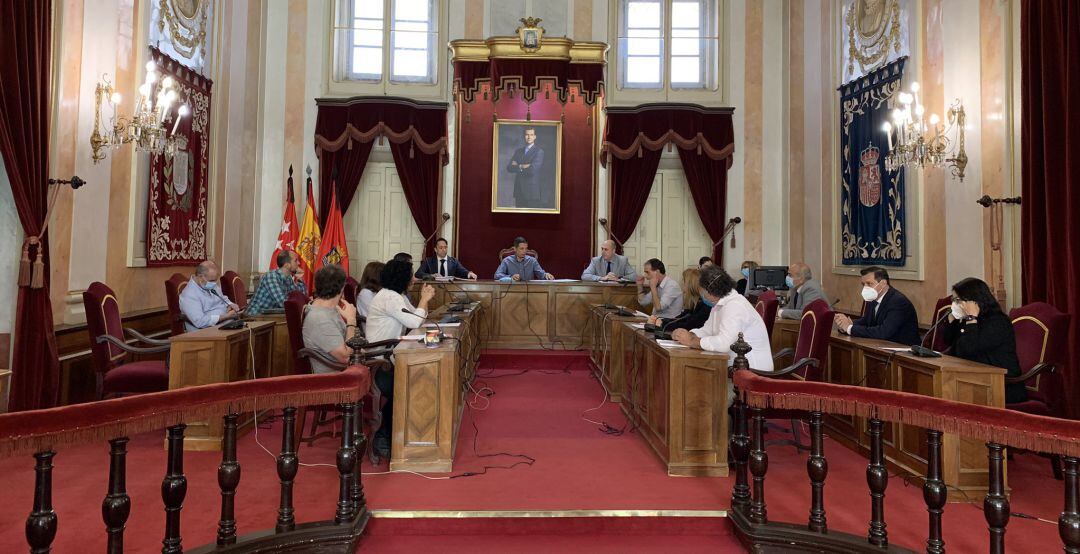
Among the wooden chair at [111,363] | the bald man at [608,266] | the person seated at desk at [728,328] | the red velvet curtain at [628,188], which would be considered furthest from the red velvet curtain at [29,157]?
the red velvet curtain at [628,188]

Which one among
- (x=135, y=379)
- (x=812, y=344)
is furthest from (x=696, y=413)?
(x=135, y=379)

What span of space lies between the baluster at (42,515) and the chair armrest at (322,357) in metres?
2.00

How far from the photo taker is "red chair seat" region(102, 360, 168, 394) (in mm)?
4426

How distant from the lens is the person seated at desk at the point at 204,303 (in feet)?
17.2

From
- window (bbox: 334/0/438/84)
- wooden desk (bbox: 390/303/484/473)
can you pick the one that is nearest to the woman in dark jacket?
wooden desk (bbox: 390/303/484/473)

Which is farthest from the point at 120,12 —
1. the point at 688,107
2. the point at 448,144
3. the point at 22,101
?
the point at 688,107

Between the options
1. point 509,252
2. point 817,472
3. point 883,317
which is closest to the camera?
point 817,472

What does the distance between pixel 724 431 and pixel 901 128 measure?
3.74 m

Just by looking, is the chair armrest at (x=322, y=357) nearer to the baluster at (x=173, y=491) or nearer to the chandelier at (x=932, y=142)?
the baluster at (x=173, y=491)

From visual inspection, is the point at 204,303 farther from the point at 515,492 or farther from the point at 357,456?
the point at 515,492

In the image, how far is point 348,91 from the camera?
9.73 meters

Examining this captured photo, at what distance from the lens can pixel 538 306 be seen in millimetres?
8289

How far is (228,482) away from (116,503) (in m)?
0.43

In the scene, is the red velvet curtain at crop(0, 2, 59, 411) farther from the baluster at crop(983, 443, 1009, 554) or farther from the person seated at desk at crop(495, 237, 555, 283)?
the baluster at crop(983, 443, 1009, 554)
